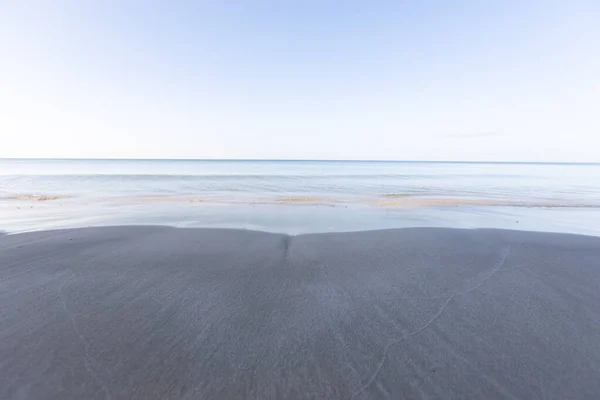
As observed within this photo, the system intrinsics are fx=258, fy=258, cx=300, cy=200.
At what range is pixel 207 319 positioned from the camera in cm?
379

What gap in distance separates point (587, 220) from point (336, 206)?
10.8m

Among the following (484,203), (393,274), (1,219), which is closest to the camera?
(393,274)

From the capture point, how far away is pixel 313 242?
755cm

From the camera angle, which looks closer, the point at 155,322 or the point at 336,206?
the point at 155,322

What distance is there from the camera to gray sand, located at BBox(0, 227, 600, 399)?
2719 millimetres

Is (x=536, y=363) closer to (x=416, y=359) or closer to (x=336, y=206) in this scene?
(x=416, y=359)

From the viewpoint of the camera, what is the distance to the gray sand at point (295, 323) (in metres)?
2.72

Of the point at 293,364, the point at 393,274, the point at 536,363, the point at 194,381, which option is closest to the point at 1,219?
the point at 194,381

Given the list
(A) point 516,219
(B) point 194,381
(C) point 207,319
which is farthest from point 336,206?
(B) point 194,381

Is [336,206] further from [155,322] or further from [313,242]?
[155,322]

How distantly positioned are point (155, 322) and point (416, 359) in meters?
3.52

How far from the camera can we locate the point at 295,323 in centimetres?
372

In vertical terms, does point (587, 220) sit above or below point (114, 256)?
below

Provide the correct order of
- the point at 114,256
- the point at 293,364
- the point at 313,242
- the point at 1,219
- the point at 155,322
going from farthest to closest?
1. the point at 1,219
2. the point at 313,242
3. the point at 114,256
4. the point at 155,322
5. the point at 293,364
